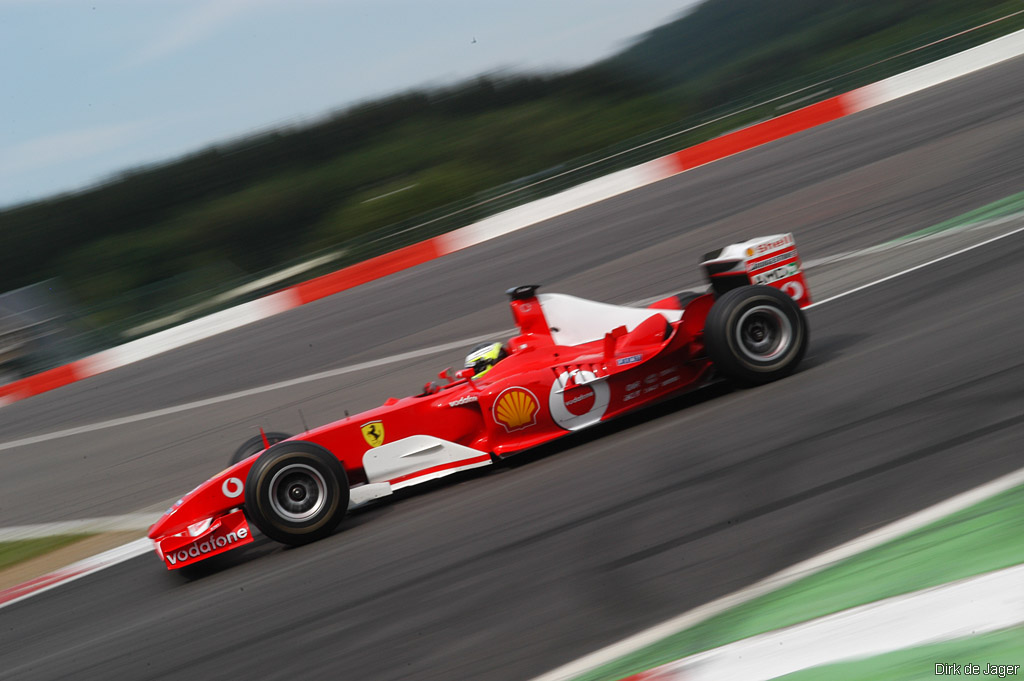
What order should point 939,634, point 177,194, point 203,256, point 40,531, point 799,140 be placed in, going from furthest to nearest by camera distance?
point 177,194 < point 203,256 < point 799,140 < point 40,531 < point 939,634

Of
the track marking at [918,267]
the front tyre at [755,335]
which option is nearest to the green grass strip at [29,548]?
the front tyre at [755,335]

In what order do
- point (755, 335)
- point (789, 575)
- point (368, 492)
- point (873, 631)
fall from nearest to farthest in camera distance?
point (873, 631), point (789, 575), point (368, 492), point (755, 335)

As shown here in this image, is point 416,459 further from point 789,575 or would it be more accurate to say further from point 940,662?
point 940,662

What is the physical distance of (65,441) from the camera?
10898mm

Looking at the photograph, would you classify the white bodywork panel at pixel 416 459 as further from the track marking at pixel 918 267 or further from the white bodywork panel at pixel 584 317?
the track marking at pixel 918 267

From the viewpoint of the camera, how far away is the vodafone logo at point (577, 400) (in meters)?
5.36

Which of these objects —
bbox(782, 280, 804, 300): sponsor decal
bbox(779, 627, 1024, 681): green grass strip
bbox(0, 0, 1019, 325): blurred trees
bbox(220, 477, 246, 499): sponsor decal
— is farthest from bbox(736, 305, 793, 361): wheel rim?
bbox(0, 0, 1019, 325): blurred trees

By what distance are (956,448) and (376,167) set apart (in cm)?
2872

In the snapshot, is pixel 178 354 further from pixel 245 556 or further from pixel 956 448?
pixel 956 448

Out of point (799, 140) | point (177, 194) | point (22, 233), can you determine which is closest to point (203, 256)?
point (177, 194)

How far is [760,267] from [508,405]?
5.53ft

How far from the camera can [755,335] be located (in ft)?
18.2

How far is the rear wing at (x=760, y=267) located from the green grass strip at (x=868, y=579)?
2580mm

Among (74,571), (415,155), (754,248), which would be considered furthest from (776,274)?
(415,155)
